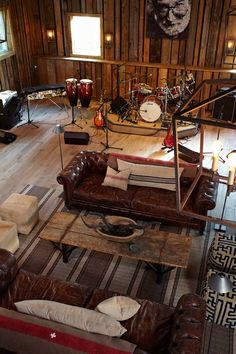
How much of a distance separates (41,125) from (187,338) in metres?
6.32

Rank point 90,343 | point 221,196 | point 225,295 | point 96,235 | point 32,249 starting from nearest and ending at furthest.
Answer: point 90,343, point 225,295, point 96,235, point 32,249, point 221,196

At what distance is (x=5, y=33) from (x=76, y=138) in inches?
135

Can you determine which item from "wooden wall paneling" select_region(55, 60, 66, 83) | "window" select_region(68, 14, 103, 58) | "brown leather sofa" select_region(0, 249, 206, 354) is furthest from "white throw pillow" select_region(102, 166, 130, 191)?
"wooden wall paneling" select_region(55, 60, 66, 83)

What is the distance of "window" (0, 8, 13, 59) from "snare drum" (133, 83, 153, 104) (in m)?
3.10

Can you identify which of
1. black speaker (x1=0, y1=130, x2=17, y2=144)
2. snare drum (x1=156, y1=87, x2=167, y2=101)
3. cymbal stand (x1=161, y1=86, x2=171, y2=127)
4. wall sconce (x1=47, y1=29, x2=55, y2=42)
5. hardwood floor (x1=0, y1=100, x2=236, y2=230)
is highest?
wall sconce (x1=47, y1=29, x2=55, y2=42)

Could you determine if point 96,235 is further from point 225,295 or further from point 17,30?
point 17,30

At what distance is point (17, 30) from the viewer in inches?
341

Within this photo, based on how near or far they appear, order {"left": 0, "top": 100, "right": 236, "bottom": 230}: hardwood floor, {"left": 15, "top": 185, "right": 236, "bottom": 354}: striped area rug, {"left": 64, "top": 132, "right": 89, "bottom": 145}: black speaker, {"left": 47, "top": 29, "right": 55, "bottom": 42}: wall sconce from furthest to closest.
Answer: {"left": 47, "top": 29, "right": 55, "bottom": 42}: wall sconce < {"left": 64, "top": 132, "right": 89, "bottom": 145}: black speaker < {"left": 0, "top": 100, "right": 236, "bottom": 230}: hardwood floor < {"left": 15, "top": 185, "right": 236, "bottom": 354}: striped area rug

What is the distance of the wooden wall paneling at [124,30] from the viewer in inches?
322

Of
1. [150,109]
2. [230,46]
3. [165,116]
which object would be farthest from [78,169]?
[230,46]

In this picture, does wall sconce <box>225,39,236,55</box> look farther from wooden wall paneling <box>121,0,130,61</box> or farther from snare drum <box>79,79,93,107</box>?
snare drum <box>79,79,93,107</box>

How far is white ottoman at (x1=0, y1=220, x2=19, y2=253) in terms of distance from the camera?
4112mm

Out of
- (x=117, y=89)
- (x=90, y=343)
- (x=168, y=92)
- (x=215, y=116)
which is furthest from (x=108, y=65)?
(x=90, y=343)

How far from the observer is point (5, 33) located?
8.48 meters
